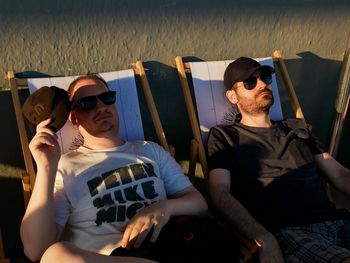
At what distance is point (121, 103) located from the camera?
2836mm

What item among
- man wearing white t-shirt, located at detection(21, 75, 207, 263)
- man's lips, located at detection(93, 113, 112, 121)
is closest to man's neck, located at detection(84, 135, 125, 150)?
man wearing white t-shirt, located at detection(21, 75, 207, 263)

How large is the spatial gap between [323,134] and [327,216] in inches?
60.0

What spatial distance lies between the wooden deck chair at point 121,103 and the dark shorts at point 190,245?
32.8 inches

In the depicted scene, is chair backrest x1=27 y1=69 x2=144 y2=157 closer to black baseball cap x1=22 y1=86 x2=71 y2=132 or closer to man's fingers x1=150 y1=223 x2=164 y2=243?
black baseball cap x1=22 y1=86 x2=71 y2=132

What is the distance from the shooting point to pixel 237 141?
8.95ft

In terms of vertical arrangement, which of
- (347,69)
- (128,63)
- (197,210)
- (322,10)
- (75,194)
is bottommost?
(197,210)

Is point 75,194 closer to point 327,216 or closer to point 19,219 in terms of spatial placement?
point 19,219

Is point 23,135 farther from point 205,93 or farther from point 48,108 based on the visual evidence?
point 205,93

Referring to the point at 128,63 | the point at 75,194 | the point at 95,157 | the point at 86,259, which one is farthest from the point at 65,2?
the point at 86,259

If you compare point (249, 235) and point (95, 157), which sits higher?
point (95, 157)

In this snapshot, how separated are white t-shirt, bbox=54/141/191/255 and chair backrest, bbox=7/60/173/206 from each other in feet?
0.82

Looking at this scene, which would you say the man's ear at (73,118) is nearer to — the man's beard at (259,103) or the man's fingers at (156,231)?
the man's fingers at (156,231)

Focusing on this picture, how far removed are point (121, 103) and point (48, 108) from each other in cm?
75

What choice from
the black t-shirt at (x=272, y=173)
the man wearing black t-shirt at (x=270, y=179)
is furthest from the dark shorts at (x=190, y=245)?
the black t-shirt at (x=272, y=173)
